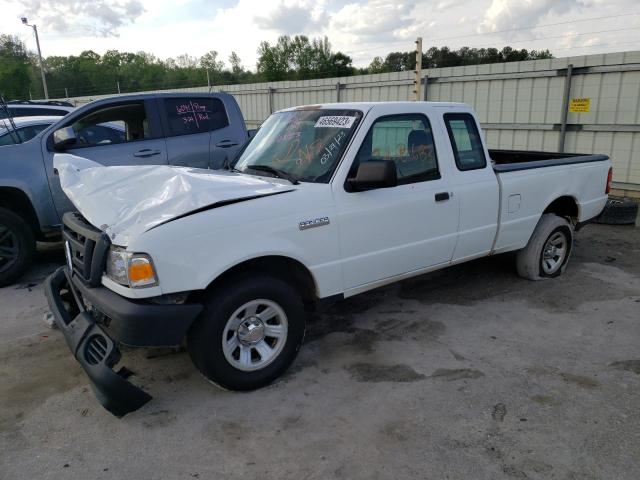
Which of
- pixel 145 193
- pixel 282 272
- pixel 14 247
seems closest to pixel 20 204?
pixel 14 247

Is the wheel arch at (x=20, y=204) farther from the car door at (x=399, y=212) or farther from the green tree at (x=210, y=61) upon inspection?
the green tree at (x=210, y=61)

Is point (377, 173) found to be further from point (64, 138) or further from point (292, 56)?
point (292, 56)

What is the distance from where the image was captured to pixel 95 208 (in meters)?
3.43

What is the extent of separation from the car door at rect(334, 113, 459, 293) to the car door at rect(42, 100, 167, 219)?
3.43 meters

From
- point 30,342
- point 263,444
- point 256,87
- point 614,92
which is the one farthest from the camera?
point 256,87

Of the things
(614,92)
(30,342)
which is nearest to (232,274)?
(30,342)

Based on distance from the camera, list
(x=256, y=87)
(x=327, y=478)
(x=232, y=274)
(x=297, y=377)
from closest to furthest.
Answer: (x=327, y=478)
(x=232, y=274)
(x=297, y=377)
(x=256, y=87)

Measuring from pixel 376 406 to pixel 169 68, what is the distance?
10514 centimetres

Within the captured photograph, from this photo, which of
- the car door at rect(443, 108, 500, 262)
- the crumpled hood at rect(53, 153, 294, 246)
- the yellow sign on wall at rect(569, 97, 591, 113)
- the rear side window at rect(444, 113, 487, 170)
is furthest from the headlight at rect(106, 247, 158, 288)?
the yellow sign on wall at rect(569, 97, 591, 113)

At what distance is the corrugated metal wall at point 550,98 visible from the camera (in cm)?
879

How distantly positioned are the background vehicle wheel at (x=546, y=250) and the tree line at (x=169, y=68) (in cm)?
3626

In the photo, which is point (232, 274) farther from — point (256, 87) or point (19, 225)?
point (256, 87)

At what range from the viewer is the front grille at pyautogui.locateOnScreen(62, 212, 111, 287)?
3059 mm

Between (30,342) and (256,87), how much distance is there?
45.5 feet
